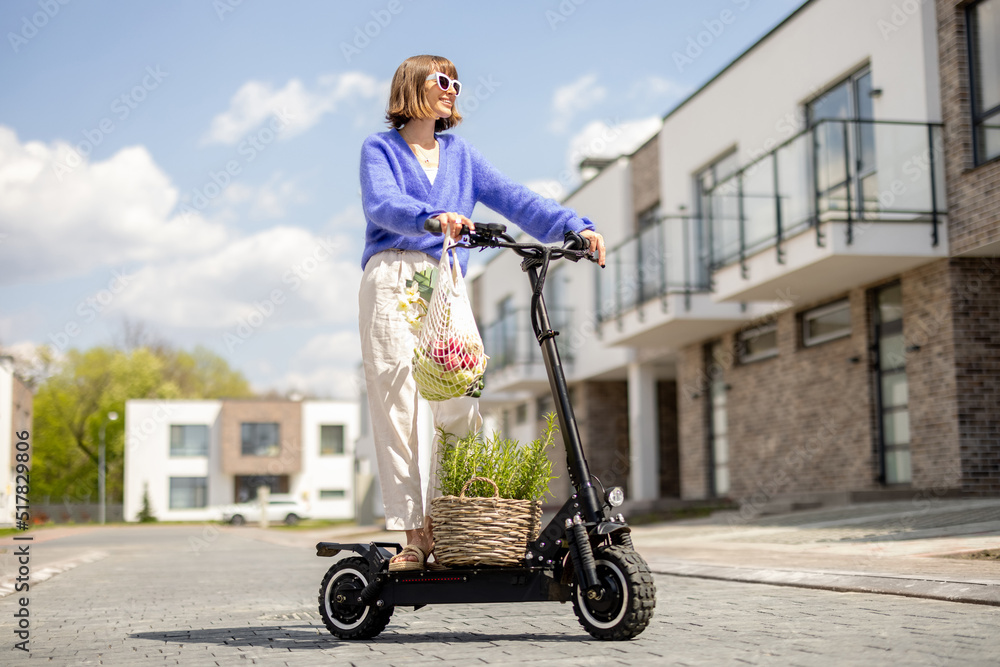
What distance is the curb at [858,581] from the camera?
5012 mm

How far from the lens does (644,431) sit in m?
24.2

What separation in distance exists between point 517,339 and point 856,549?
19437 mm

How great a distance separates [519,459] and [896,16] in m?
12.8

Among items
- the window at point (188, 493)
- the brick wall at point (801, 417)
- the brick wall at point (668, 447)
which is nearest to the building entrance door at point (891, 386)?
the brick wall at point (801, 417)

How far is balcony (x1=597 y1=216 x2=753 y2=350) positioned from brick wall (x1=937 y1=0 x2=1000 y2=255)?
515cm

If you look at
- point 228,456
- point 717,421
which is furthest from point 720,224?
point 228,456

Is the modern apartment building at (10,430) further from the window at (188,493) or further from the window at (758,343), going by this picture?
the window at (188,493)

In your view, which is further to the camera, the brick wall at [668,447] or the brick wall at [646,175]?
the brick wall at [668,447]

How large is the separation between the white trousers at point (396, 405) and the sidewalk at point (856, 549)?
2.58 meters

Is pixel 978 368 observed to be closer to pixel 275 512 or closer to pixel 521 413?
pixel 521 413

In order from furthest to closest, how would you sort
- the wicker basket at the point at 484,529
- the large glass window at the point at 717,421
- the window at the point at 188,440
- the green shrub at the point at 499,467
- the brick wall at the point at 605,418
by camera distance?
the window at the point at 188,440 → the brick wall at the point at 605,418 → the large glass window at the point at 717,421 → the green shrub at the point at 499,467 → the wicker basket at the point at 484,529

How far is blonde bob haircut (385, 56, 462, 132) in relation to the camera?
14.4ft

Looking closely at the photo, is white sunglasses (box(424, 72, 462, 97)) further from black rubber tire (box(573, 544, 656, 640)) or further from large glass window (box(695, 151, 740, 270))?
large glass window (box(695, 151, 740, 270))

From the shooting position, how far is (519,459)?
13.5 feet
